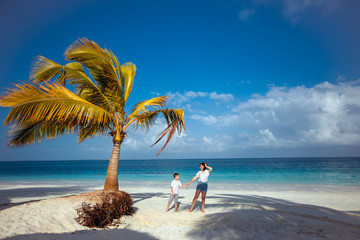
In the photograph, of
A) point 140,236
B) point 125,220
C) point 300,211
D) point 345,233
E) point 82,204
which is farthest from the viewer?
point 300,211

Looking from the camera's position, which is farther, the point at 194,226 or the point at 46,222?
the point at 194,226

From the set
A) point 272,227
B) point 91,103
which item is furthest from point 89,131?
point 272,227

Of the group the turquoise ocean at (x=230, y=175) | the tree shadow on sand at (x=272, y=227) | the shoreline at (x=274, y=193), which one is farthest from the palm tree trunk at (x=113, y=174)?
the turquoise ocean at (x=230, y=175)

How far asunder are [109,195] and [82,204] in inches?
36.2

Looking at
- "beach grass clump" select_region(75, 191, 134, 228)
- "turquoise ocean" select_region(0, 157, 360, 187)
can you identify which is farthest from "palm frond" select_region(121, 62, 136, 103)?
"turquoise ocean" select_region(0, 157, 360, 187)

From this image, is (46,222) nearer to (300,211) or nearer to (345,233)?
(345,233)

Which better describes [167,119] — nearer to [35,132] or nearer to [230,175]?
[35,132]

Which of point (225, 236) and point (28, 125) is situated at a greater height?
point (28, 125)

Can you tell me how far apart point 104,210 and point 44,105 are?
3.45 m

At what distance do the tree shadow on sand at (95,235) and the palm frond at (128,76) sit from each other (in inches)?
186

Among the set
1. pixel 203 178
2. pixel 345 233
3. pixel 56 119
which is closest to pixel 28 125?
pixel 56 119

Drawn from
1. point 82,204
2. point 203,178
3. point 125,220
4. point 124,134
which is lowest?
point 125,220

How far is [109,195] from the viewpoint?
6.90 meters

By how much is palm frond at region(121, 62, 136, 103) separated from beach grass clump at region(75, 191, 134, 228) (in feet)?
12.0
